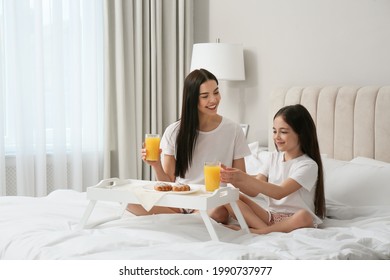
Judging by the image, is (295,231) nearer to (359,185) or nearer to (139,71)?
(359,185)

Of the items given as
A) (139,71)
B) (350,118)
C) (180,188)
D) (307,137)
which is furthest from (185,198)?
(139,71)

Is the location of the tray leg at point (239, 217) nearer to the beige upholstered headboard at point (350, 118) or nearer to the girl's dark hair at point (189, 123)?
the girl's dark hair at point (189, 123)

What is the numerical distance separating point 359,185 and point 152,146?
1.06m

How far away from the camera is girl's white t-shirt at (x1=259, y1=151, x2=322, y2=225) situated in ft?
8.93

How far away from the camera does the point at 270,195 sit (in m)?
2.67

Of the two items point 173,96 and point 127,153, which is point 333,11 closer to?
point 173,96

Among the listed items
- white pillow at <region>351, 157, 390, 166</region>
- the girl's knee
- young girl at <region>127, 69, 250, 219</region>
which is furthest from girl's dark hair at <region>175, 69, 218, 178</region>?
white pillow at <region>351, 157, 390, 166</region>

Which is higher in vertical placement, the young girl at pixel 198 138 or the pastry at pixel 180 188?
the young girl at pixel 198 138

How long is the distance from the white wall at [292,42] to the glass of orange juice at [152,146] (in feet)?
5.08

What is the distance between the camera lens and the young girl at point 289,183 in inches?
103

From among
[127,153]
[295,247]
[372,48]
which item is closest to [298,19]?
[372,48]

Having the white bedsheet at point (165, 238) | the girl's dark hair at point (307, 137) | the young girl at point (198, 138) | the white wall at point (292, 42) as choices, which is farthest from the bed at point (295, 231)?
the young girl at point (198, 138)

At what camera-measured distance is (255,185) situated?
264cm

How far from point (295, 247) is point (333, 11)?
2.10 m
